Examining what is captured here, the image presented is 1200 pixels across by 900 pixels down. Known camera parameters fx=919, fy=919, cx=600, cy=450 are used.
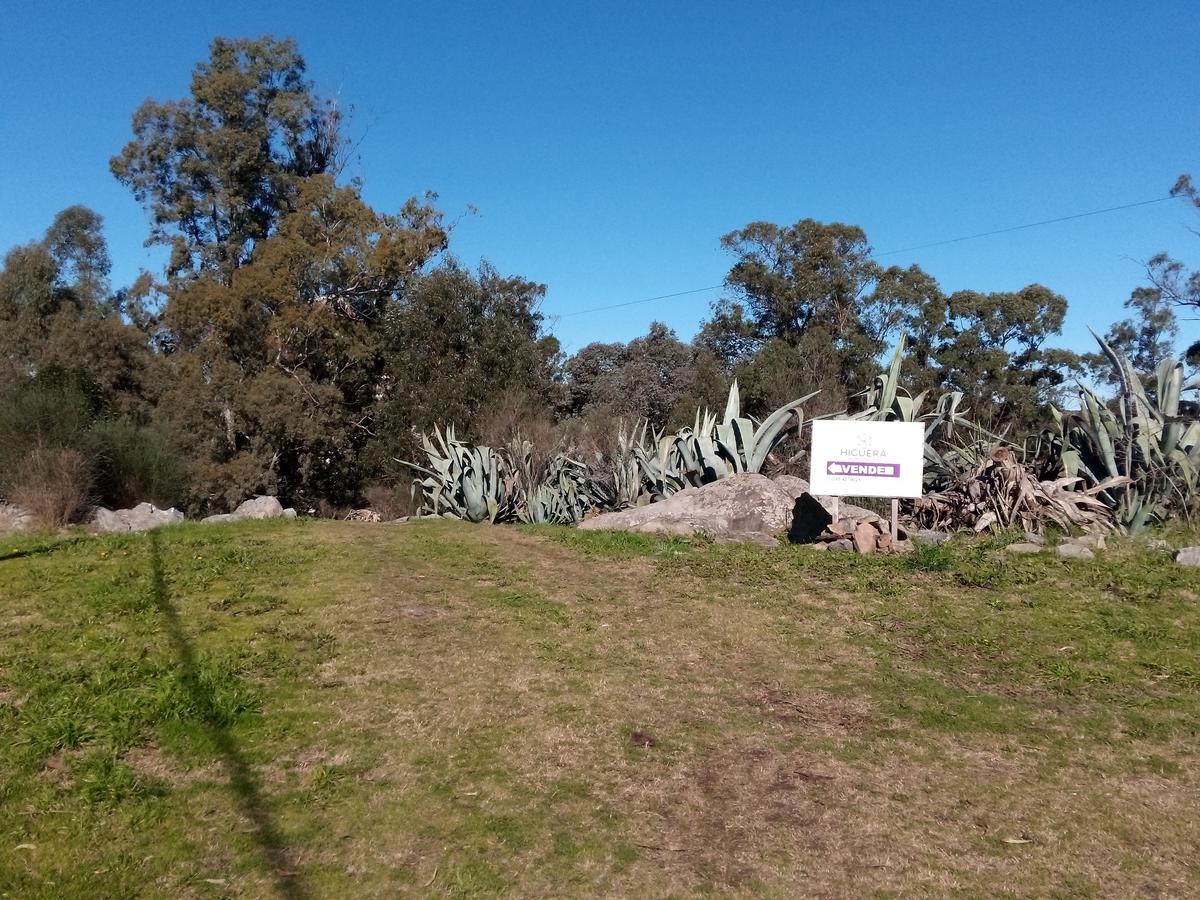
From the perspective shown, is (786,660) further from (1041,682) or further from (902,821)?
(902,821)

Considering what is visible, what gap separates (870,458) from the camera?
33.3 ft

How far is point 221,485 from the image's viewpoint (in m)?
25.1

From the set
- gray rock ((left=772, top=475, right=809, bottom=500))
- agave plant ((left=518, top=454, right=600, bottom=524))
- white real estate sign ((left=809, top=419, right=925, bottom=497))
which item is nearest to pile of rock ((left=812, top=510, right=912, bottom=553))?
white real estate sign ((left=809, top=419, right=925, bottom=497))

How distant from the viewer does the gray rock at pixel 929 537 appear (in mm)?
9977

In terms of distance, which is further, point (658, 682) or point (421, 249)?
point (421, 249)

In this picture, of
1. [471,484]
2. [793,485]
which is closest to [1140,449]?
[793,485]

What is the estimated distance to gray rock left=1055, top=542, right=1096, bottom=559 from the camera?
8852 mm

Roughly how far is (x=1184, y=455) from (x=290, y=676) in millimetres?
9491

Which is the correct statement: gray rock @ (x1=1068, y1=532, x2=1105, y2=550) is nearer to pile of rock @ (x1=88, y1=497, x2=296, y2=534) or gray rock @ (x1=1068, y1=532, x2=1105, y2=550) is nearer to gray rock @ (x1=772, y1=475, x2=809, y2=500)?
gray rock @ (x1=772, y1=475, x2=809, y2=500)

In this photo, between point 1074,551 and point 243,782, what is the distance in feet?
26.2

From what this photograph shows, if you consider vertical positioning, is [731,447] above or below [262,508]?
above

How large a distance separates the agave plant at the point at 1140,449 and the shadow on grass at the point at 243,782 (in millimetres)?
9305

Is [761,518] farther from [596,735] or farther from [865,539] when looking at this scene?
[596,735]

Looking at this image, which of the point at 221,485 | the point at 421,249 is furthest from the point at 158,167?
the point at 221,485
